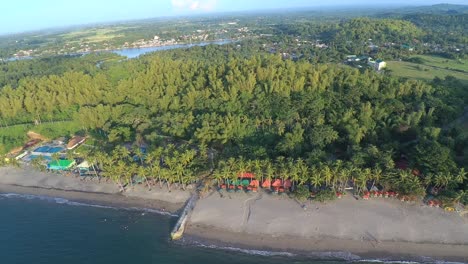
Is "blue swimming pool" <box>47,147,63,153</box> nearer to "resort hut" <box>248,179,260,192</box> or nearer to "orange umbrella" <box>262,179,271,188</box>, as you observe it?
"resort hut" <box>248,179,260,192</box>

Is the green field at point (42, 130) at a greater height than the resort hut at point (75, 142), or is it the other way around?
the green field at point (42, 130)

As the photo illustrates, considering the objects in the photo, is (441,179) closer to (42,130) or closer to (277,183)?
(277,183)

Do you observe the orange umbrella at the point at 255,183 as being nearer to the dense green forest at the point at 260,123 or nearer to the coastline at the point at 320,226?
the coastline at the point at 320,226

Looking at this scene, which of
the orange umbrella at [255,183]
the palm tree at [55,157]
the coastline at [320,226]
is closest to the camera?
the coastline at [320,226]

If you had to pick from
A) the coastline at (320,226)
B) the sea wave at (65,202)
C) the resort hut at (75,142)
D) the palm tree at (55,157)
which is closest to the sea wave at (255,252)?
the coastline at (320,226)

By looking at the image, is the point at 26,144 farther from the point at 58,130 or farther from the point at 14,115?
the point at 14,115

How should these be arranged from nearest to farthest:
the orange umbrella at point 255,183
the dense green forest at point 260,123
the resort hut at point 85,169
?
the dense green forest at point 260,123, the orange umbrella at point 255,183, the resort hut at point 85,169

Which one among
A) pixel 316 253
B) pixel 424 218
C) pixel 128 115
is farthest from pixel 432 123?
pixel 128 115
